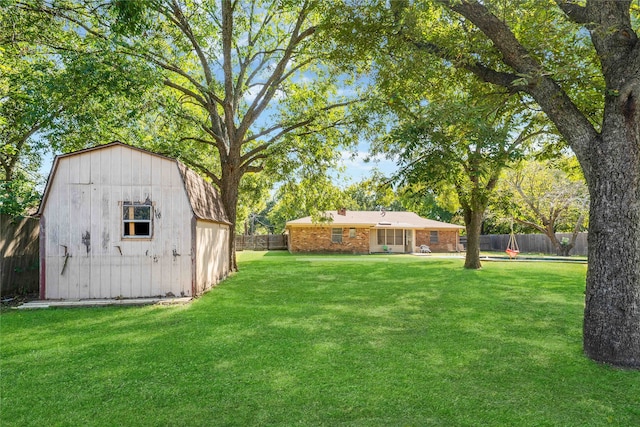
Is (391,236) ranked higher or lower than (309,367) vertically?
higher

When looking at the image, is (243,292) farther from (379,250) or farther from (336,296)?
(379,250)

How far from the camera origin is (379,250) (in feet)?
97.8

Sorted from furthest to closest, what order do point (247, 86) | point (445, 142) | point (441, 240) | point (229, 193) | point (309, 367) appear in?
point (441, 240)
point (247, 86)
point (229, 193)
point (445, 142)
point (309, 367)

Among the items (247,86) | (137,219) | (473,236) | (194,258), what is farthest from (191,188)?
(473,236)

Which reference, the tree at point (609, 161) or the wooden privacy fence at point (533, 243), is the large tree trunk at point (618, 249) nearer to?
the tree at point (609, 161)

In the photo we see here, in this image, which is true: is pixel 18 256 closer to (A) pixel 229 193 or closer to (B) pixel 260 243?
(A) pixel 229 193

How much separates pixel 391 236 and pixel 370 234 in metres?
1.98

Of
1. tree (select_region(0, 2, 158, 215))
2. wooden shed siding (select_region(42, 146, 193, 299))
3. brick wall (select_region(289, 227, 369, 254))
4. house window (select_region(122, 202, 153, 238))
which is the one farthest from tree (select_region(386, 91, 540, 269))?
brick wall (select_region(289, 227, 369, 254))

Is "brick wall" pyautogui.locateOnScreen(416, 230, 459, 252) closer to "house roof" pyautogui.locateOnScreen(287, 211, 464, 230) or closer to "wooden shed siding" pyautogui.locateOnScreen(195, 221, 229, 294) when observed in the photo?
"house roof" pyautogui.locateOnScreen(287, 211, 464, 230)

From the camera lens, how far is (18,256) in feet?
28.3

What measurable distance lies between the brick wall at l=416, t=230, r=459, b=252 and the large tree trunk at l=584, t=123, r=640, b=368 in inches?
1061

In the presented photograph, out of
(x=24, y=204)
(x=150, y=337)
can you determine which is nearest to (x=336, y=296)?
(x=150, y=337)

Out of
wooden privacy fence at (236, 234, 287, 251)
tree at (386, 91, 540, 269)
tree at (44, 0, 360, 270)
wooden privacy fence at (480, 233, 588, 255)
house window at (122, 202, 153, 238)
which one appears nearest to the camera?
tree at (386, 91, 540, 269)

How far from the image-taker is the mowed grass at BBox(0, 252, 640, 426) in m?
3.14
